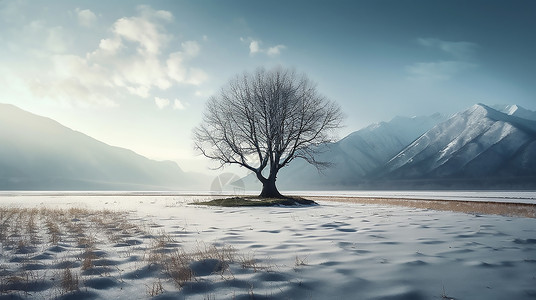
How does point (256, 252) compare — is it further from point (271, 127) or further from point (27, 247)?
point (271, 127)

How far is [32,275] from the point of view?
4559 millimetres

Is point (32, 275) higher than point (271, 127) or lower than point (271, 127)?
lower

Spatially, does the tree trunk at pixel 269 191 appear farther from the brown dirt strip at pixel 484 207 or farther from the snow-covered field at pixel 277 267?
the snow-covered field at pixel 277 267

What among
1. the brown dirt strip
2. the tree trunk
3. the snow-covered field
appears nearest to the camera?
the snow-covered field

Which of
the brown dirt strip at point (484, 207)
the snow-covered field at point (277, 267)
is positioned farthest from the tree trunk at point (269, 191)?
the snow-covered field at point (277, 267)

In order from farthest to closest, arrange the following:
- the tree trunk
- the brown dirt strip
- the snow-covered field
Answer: the tree trunk → the brown dirt strip → the snow-covered field

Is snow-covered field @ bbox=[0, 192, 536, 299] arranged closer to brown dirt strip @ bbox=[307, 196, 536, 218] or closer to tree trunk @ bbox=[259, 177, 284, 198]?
brown dirt strip @ bbox=[307, 196, 536, 218]

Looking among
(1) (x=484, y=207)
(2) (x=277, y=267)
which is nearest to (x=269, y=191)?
(1) (x=484, y=207)

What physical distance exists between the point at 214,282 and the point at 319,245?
3.25 m

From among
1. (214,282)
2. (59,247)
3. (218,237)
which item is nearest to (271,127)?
(218,237)

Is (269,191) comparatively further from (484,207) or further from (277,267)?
(277,267)

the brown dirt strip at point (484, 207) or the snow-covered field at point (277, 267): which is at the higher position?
the snow-covered field at point (277, 267)

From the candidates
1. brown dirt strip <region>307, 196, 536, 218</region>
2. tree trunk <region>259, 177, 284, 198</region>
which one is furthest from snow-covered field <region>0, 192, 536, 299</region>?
tree trunk <region>259, 177, 284, 198</region>

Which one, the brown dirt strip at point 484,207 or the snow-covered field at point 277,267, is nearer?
the snow-covered field at point 277,267
